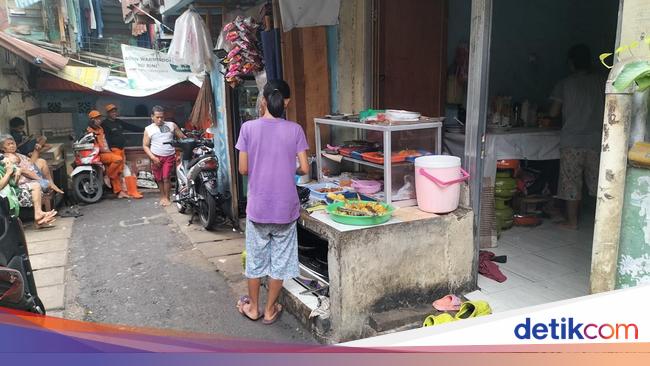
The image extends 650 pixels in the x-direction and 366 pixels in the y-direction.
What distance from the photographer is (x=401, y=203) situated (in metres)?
4.30

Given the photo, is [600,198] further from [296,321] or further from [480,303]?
[296,321]

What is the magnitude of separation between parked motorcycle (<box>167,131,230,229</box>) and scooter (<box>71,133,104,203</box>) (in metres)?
2.11

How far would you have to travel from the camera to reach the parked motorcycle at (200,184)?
23.3ft

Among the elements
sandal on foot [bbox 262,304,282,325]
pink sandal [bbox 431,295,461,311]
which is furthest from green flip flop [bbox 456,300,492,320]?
sandal on foot [bbox 262,304,282,325]

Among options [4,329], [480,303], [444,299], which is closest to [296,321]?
[444,299]

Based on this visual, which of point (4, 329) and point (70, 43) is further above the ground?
point (70, 43)

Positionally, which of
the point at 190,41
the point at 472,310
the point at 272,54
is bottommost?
the point at 472,310

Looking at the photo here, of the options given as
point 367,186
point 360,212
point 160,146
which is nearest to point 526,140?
point 367,186

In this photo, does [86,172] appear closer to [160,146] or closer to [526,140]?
[160,146]

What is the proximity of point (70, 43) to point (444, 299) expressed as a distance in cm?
1302

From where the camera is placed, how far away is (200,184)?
24.6 ft

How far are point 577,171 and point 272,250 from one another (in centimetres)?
384

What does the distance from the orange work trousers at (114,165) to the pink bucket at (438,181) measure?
7.65 metres

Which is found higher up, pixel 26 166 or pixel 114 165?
pixel 26 166
